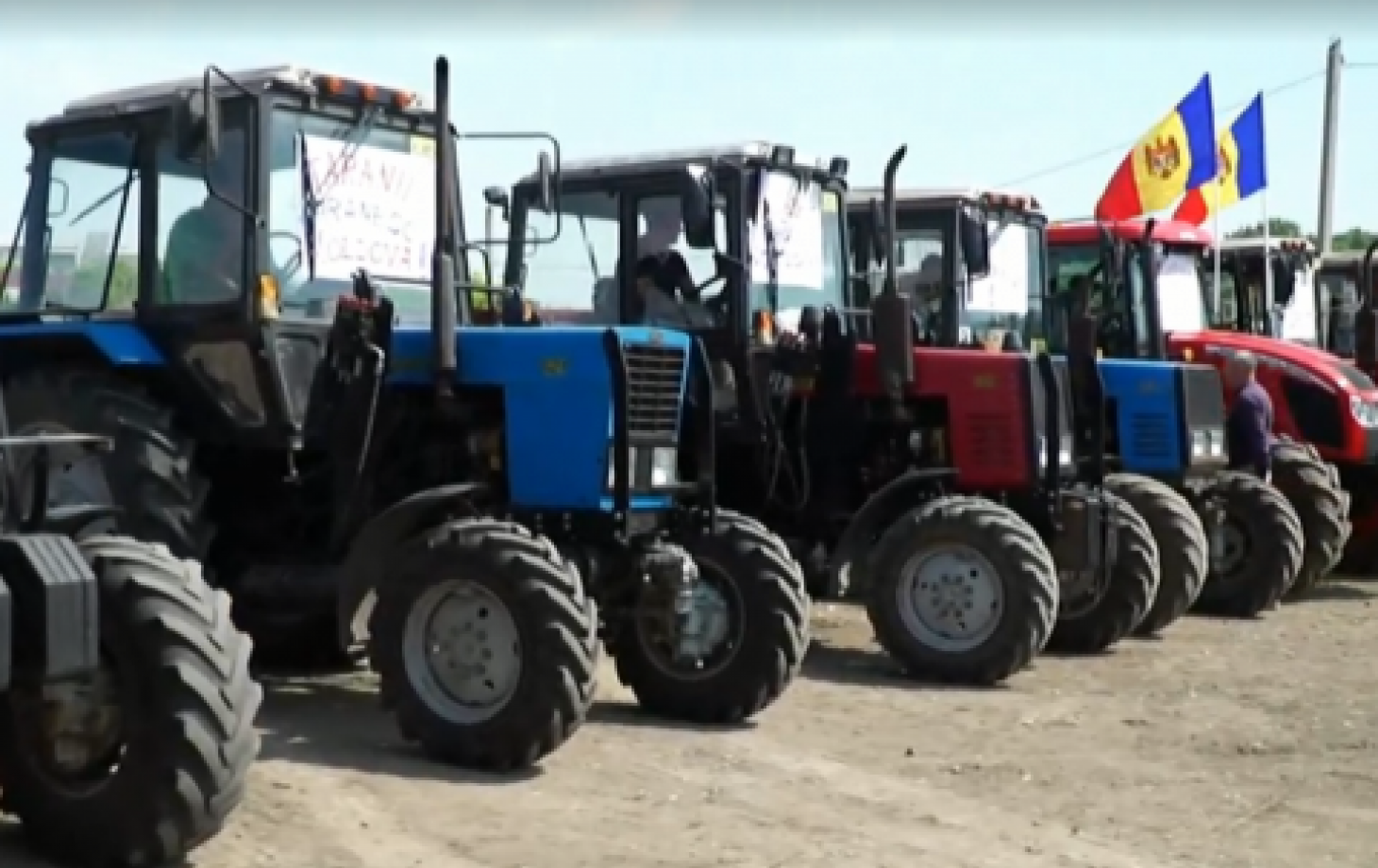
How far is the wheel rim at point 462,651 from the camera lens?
673cm

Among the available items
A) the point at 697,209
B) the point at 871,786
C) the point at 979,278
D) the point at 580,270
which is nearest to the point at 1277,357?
the point at 979,278

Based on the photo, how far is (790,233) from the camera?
32.3ft

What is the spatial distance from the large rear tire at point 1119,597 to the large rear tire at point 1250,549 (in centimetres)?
198

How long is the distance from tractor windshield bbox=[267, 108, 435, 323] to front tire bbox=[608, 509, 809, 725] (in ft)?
5.16

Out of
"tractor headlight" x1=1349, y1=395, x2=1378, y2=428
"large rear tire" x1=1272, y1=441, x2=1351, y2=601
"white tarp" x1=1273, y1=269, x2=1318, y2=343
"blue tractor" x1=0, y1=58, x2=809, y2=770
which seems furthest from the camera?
"white tarp" x1=1273, y1=269, x2=1318, y2=343

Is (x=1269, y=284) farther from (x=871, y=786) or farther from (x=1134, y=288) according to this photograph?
(x=871, y=786)

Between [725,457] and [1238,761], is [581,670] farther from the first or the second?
[725,457]

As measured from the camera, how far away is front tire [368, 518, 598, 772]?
657 cm

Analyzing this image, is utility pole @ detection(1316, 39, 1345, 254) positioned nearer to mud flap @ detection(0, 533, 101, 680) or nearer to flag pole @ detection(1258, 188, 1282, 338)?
flag pole @ detection(1258, 188, 1282, 338)

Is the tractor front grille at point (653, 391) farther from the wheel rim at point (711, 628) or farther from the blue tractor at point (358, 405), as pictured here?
the wheel rim at point (711, 628)

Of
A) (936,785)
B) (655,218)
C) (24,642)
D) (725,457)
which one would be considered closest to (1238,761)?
(936,785)

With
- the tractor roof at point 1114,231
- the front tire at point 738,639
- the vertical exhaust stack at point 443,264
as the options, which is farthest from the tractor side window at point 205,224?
the tractor roof at point 1114,231

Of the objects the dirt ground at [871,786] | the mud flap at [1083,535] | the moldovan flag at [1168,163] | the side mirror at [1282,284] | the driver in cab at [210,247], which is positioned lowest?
the dirt ground at [871,786]

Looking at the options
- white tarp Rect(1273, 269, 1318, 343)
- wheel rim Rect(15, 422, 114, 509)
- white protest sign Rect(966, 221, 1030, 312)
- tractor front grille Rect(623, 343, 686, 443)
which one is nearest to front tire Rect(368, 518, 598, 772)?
tractor front grille Rect(623, 343, 686, 443)
